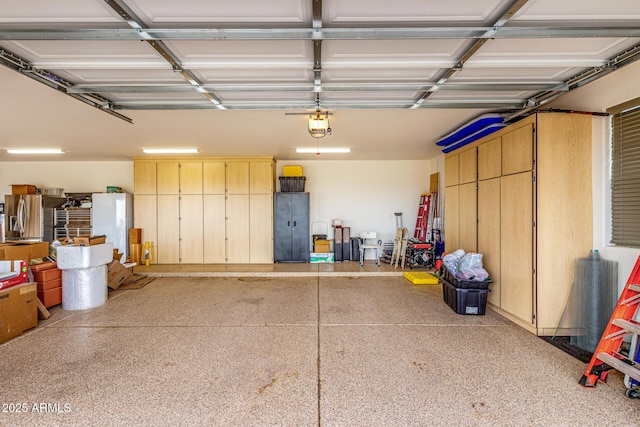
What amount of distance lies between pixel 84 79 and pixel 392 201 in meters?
6.84

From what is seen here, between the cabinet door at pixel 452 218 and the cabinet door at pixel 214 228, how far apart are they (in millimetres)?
5129

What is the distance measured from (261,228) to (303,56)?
5.38 m

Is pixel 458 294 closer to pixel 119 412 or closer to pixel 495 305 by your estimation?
pixel 495 305

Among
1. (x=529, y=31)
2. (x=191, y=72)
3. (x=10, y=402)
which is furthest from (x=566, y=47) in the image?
(x=10, y=402)

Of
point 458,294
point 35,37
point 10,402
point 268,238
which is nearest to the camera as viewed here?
point 35,37

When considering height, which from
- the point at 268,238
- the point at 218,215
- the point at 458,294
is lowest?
the point at 458,294

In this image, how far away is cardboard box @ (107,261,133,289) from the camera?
5367 millimetres

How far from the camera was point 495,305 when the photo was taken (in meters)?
4.30

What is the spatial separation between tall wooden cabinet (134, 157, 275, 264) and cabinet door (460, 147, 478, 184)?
170 inches

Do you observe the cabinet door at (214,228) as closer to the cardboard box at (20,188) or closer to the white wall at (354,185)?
the white wall at (354,185)

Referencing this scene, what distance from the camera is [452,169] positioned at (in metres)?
5.67

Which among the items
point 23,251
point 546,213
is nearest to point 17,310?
point 23,251

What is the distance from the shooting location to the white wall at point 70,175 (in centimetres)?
820

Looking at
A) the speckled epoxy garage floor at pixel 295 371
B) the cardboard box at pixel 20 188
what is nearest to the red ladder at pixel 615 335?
the speckled epoxy garage floor at pixel 295 371
